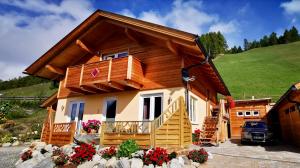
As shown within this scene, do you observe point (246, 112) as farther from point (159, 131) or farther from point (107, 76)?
point (107, 76)

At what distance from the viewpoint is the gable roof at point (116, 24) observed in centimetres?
1199

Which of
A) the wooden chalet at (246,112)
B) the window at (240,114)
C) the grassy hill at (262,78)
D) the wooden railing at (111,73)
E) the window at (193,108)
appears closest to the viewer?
the wooden railing at (111,73)

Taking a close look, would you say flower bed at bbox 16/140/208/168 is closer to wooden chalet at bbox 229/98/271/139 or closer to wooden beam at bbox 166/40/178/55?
wooden beam at bbox 166/40/178/55

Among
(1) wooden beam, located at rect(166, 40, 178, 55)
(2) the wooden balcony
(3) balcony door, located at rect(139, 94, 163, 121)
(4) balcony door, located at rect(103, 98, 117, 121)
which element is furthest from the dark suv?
(4) balcony door, located at rect(103, 98, 117, 121)

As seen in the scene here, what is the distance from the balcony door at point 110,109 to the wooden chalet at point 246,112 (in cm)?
1351

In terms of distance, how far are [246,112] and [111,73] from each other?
15957 millimetres

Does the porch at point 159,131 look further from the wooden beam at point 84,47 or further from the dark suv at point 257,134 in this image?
the wooden beam at point 84,47

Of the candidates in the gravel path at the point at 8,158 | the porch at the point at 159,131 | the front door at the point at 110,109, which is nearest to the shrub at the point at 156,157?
the porch at the point at 159,131

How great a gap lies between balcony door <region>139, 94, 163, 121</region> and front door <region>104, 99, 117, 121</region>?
232 centimetres

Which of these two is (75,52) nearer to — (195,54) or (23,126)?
(195,54)

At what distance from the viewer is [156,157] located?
365 inches

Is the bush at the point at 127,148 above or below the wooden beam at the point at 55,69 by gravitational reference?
below

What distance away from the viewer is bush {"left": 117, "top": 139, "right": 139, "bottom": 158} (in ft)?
33.6

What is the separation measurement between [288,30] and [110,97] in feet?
382
